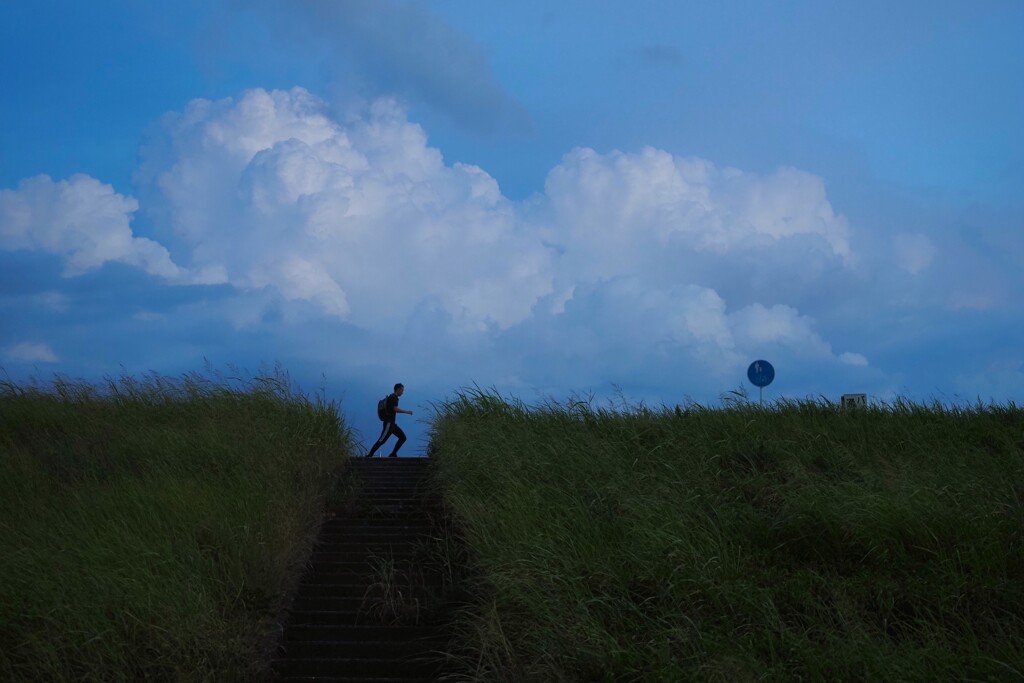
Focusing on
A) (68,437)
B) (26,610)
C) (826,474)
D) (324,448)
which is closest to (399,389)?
(324,448)

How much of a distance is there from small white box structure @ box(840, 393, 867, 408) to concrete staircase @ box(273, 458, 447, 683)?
953 centimetres

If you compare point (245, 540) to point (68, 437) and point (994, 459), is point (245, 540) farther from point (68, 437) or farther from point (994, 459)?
point (994, 459)

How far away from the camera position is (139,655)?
8.98 m

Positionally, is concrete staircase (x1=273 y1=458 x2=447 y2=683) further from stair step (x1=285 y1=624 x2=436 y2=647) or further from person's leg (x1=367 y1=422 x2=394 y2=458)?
person's leg (x1=367 y1=422 x2=394 y2=458)

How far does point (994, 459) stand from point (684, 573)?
7536mm

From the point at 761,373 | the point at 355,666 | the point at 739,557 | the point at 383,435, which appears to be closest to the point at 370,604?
the point at 355,666

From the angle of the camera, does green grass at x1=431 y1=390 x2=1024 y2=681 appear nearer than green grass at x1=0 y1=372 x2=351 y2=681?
Yes

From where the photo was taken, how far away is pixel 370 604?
11.2m

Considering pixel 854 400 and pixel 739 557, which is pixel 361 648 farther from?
pixel 854 400

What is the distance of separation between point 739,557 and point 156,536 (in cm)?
683

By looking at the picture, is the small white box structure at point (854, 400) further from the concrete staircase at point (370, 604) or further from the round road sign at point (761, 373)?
the concrete staircase at point (370, 604)

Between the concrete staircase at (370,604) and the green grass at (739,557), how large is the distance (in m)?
0.66

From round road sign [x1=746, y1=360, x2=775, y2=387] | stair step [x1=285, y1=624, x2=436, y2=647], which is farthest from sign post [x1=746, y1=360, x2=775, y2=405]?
stair step [x1=285, y1=624, x2=436, y2=647]

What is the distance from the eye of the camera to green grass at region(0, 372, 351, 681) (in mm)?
9047
